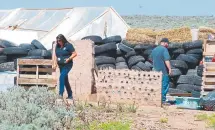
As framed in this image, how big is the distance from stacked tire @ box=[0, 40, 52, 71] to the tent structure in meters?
1.46

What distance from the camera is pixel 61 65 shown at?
12.2 metres

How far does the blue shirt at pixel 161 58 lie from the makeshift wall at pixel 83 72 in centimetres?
145

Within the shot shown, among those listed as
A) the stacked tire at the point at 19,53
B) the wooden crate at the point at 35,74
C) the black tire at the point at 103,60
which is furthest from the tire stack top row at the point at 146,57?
the wooden crate at the point at 35,74

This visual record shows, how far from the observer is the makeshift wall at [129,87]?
12398mm

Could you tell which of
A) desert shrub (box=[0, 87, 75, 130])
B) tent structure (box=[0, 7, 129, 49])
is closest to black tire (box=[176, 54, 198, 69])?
tent structure (box=[0, 7, 129, 49])

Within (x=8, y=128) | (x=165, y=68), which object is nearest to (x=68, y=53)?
(x=165, y=68)

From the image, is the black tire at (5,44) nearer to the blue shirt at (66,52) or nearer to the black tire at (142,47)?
the black tire at (142,47)

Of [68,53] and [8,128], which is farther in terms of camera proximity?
[68,53]

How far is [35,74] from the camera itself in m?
14.2

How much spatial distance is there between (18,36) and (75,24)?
2.19m

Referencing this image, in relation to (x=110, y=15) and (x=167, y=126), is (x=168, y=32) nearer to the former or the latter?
(x=110, y=15)

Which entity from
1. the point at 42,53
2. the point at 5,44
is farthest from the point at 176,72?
the point at 5,44

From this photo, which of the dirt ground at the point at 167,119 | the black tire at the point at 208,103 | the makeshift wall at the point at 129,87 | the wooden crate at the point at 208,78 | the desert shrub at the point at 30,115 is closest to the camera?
the desert shrub at the point at 30,115

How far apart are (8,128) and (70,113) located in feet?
5.03
